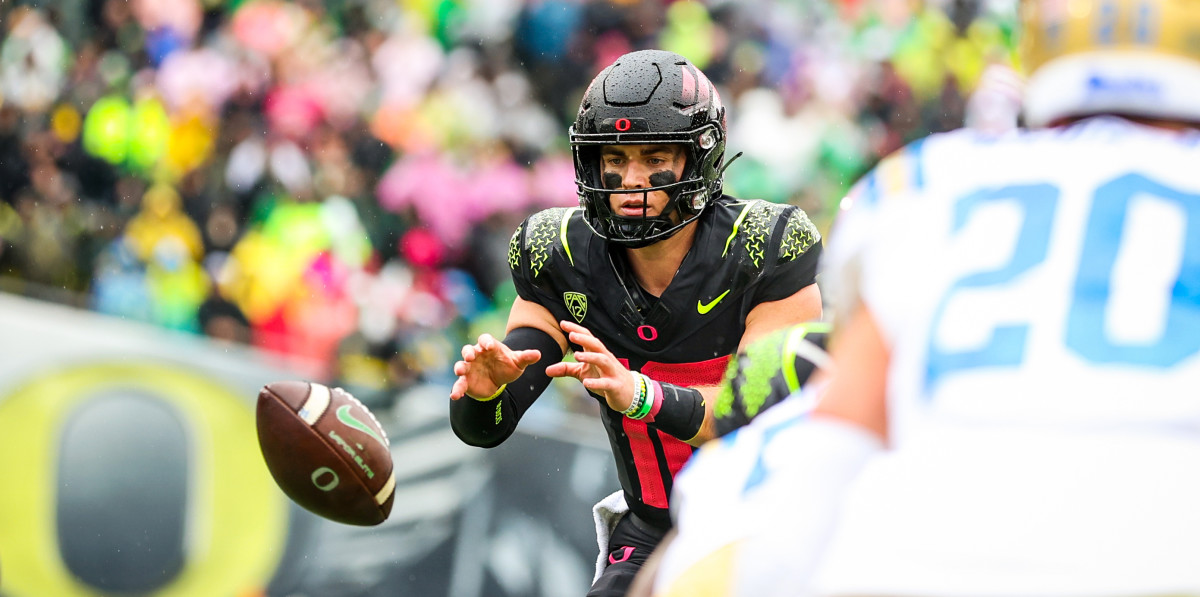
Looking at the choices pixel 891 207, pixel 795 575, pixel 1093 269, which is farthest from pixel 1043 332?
pixel 795 575

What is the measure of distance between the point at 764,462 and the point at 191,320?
4.96 metres

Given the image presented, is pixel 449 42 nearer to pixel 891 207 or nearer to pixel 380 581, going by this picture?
pixel 380 581

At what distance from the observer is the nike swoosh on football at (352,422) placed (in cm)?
322

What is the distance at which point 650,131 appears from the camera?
315 cm

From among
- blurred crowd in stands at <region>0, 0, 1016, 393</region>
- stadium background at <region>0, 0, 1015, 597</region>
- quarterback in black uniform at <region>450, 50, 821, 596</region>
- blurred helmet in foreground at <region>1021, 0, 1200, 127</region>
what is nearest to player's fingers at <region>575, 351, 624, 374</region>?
quarterback in black uniform at <region>450, 50, 821, 596</region>

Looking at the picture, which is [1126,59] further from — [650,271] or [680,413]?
[650,271]

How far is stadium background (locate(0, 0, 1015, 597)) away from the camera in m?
5.27

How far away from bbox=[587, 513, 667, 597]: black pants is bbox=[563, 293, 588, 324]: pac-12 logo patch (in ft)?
1.84

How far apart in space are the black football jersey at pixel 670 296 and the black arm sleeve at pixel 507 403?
11cm

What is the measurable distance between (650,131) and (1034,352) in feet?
6.68

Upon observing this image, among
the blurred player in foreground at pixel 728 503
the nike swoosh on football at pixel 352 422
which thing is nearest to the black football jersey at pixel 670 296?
the nike swoosh on football at pixel 352 422

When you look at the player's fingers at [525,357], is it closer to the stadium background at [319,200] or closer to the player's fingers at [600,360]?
the player's fingers at [600,360]

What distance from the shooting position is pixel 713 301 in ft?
10.3

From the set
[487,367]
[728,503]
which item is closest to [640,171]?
[487,367]
